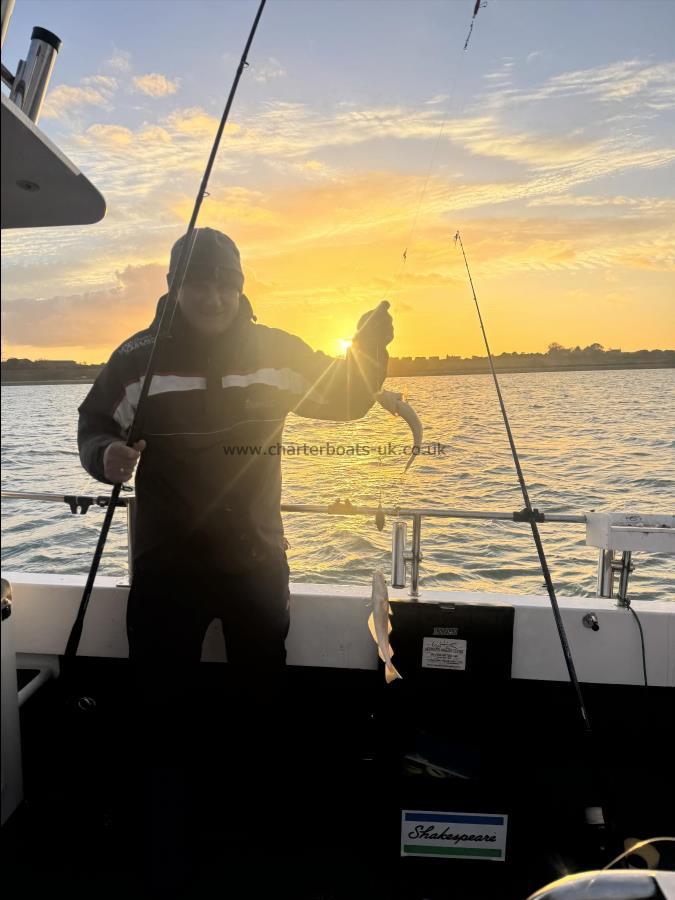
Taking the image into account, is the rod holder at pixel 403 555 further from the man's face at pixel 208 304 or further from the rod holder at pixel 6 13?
the rod holder at pixel 6 13

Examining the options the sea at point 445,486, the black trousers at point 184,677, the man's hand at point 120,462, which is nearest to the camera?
the man's hand at point 120,462

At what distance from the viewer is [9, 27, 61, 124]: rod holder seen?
40.3 inches

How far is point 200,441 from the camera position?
6.64 feet

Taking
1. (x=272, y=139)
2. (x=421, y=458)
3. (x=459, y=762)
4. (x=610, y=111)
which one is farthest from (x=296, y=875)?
(x=610, y=111)

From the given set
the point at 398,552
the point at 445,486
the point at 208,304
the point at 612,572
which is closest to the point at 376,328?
the point at 208,304

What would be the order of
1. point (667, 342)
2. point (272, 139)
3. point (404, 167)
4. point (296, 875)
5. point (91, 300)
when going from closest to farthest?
point (296, 875)
point (91, 300)
point (404, 167)
point (272, 139)
point (667, 342)

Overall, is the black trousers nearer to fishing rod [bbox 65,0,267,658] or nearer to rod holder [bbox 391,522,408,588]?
fishing rod [bbox 65,0,267,658]

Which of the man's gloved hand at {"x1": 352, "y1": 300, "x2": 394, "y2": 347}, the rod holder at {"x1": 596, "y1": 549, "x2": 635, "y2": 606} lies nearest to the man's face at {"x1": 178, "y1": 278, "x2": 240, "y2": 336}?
the man's gloved hand at {"x1": 352, "y1": 300, "x2": 394, "y2": 347}

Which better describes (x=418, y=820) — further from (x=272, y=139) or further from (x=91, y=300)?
(x=272, y=139)

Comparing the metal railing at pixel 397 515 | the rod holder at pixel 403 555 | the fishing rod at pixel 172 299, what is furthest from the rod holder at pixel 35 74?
the rod holder at pixel 403 555

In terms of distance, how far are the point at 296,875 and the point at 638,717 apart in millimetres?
1380

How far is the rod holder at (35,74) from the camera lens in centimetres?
102

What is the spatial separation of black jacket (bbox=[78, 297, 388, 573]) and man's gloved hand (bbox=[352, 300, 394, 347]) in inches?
13.0

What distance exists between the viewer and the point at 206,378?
210 centimetres
